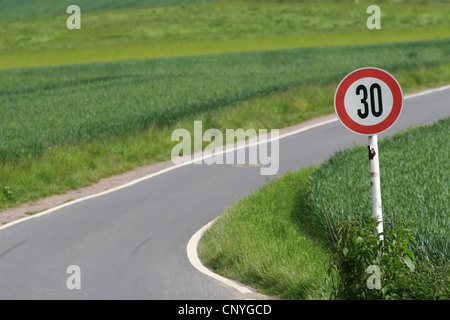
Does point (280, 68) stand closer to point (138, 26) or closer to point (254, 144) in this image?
point (254, 144)

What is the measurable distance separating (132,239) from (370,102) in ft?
17.8

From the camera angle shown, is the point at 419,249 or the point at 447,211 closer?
the point at 419,249

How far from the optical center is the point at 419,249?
30.9 ft

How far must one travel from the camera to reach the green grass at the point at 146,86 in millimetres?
22094

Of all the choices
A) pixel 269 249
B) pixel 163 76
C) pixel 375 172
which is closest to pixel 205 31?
pixel 163 76

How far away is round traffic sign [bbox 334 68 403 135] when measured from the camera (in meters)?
8.71

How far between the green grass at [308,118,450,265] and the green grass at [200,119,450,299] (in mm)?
12

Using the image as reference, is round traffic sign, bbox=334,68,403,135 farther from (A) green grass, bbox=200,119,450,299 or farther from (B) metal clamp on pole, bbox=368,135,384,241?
(A) green grass, bbox=200,119,450,299

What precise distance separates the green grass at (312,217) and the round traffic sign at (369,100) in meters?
1.08

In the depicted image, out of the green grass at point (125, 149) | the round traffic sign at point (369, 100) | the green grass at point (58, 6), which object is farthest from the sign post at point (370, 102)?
the green grass at point (58, 6)

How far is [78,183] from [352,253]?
10.9m

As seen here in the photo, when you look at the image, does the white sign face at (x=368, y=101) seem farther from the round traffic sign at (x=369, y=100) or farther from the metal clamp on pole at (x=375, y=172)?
the metal clamp on pole at (x=375, y=172)

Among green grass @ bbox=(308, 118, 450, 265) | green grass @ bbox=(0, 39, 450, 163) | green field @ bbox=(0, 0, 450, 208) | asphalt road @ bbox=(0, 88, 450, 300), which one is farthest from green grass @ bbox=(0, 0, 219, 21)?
green grass @ bbox=(308, 118, 450, 265)
